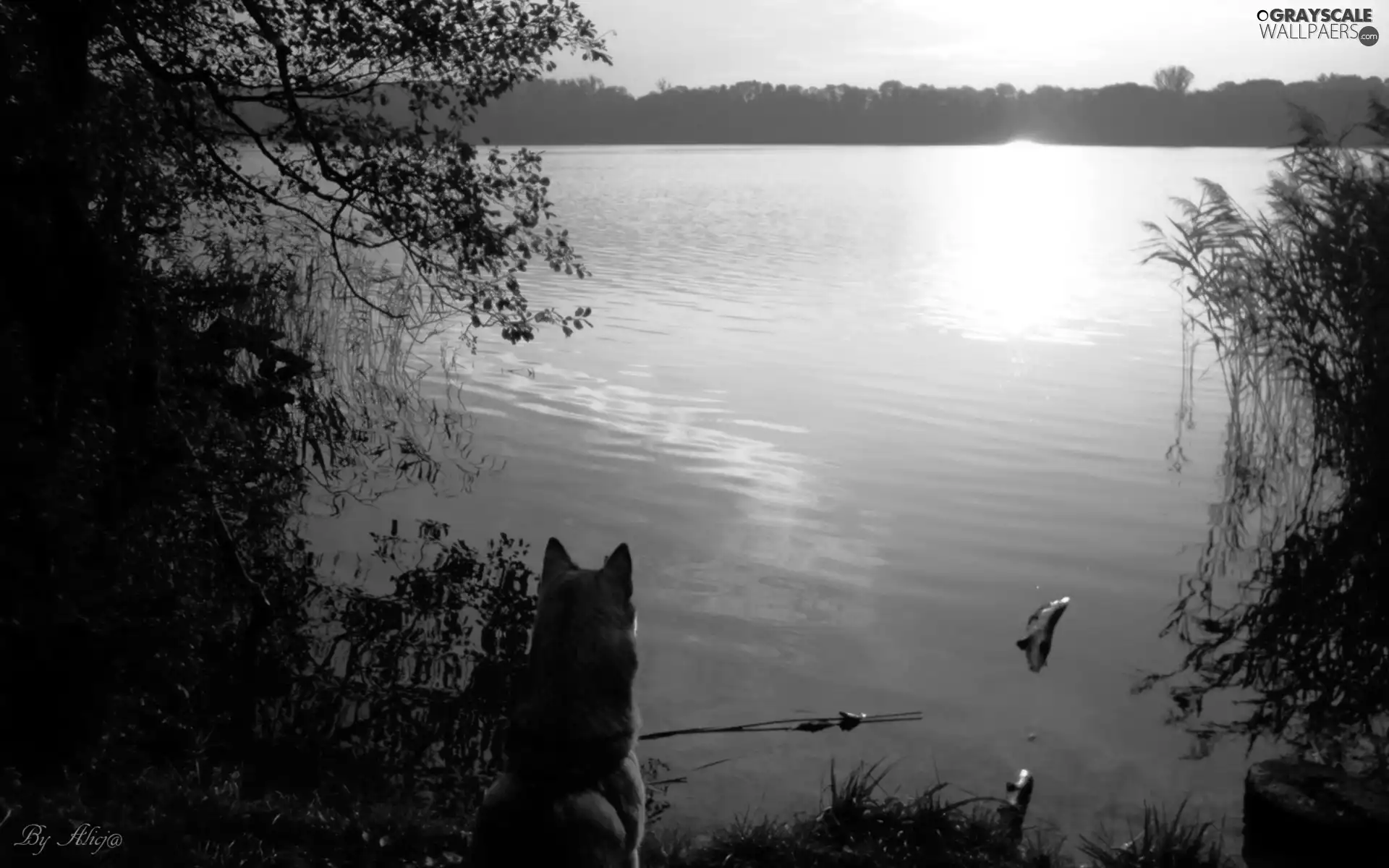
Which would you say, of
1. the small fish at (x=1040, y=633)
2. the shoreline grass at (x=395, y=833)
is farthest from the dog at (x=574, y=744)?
the small fish at (x=1040, y=633)

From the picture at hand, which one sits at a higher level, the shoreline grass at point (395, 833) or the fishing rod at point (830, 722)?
the shoreline grass at point (395, 833)

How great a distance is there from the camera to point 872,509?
13.8 metres

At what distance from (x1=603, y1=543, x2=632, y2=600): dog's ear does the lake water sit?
3.07 m

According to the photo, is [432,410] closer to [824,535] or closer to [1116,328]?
[824,535]

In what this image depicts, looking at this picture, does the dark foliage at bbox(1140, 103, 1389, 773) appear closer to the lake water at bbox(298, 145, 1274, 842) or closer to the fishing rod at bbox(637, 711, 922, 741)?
the lake water at bbox(298, 145, 1274, 842)

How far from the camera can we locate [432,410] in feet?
57.1

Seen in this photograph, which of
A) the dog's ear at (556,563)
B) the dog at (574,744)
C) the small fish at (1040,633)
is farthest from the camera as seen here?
the small fish at (1040,633)

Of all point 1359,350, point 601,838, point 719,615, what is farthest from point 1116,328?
point 601,838

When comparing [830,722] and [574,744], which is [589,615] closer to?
[574,744]

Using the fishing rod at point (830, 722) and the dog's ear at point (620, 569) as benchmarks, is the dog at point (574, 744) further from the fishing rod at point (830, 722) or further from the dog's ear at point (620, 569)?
the fishing rod at point (830, 722)

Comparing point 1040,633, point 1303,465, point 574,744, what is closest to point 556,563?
point 574,744

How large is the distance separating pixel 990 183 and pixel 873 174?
13.8 meters

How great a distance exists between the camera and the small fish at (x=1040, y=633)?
992 centimetres

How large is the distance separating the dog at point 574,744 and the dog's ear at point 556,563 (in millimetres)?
14
